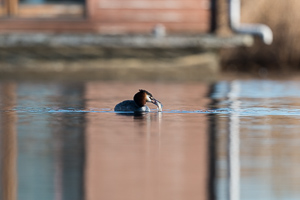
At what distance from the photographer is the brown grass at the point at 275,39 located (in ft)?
92.2

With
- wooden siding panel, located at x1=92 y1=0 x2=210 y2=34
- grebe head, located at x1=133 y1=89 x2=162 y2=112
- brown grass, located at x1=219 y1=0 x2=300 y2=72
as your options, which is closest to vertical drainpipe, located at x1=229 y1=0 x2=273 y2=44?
wooden siding panel, located at x1=92 y1=0 x2=210 y2=34

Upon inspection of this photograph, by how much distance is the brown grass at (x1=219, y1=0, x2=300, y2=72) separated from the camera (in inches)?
1106

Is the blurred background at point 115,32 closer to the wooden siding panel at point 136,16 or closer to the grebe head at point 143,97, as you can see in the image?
the wooden siding panel at point 136,16

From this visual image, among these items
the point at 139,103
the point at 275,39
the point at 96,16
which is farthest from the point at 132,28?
the point at 139,103

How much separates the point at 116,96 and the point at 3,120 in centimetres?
476

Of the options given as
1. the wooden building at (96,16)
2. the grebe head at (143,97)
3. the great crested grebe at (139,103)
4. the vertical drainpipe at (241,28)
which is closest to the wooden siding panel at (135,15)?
the wooden building at (96,16)

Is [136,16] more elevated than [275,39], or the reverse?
[136,16]

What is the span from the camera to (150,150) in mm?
7004

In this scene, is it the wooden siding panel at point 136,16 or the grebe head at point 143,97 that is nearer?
the grebe head at point 143,97

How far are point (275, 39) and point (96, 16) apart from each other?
885 centimetres

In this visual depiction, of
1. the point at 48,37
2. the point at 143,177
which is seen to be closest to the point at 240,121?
the point at 143,177

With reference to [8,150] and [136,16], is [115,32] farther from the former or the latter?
[8,150]

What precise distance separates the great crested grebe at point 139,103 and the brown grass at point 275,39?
56.5 ft

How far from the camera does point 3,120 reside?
1005cm
